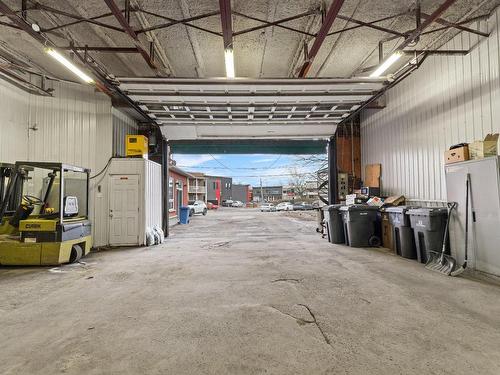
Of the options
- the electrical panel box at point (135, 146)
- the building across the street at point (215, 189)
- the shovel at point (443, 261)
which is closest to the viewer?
the shovel at point (443, 261)

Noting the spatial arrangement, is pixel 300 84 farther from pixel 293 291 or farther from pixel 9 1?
pixel 9 1

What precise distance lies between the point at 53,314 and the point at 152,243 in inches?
178

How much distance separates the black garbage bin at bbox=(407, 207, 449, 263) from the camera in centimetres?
492

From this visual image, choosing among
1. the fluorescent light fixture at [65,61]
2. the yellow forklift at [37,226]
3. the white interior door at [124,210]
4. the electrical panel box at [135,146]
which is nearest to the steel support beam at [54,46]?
the fluorescent light fixture at [65,61]

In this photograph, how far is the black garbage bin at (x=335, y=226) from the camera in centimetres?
743

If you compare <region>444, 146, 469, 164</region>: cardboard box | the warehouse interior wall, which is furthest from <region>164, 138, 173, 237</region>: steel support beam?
<region>444, 146, 469, 164</region>: cardboard box

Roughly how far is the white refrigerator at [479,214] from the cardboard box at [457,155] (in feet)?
0.29

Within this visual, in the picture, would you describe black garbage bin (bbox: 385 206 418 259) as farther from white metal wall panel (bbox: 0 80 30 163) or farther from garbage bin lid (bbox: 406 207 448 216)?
white metal wall panel (bbox: 0 80 30 163)

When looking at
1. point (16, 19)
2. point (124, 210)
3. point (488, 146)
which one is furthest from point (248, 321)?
point (124, 210)

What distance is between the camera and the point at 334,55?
19.6 ft

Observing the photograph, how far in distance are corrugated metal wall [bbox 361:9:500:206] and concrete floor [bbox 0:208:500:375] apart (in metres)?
2.59

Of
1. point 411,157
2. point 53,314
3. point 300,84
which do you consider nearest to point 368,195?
point 411,157

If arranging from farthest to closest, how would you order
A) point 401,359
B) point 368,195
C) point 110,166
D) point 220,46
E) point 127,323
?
point 368,195, point 110,166, point 220,46, point 127,323, point 401,359

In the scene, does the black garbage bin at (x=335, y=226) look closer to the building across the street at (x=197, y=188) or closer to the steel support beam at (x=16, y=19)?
the steel support beam at (x=16, y=19)
